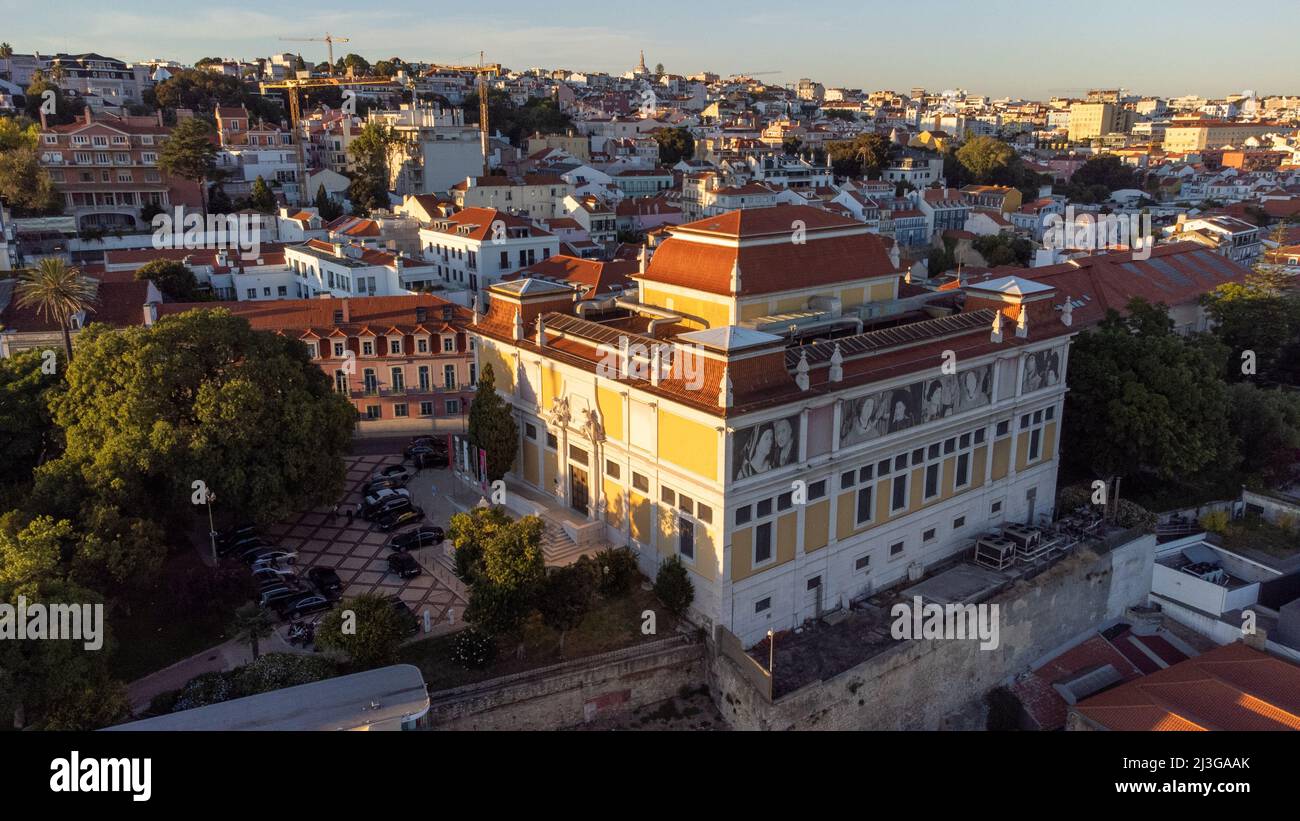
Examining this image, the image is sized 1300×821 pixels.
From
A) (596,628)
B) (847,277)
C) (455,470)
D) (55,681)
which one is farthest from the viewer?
(455,470)

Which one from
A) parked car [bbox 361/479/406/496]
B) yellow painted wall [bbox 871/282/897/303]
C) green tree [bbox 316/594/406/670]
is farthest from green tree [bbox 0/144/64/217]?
yellow painted wall [bbox 871/282/897/303]

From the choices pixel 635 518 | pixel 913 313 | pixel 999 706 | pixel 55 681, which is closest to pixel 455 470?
pixel 635 518

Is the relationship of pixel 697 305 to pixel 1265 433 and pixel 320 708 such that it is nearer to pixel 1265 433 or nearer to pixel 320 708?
pixel 320 708

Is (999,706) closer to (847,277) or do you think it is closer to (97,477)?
(847,277)

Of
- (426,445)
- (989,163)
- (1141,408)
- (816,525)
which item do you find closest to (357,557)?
(426,445)

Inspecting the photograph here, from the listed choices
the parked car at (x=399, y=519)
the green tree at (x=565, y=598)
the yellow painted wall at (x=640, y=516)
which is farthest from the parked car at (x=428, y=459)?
the green tree at (x=565, y=598)
